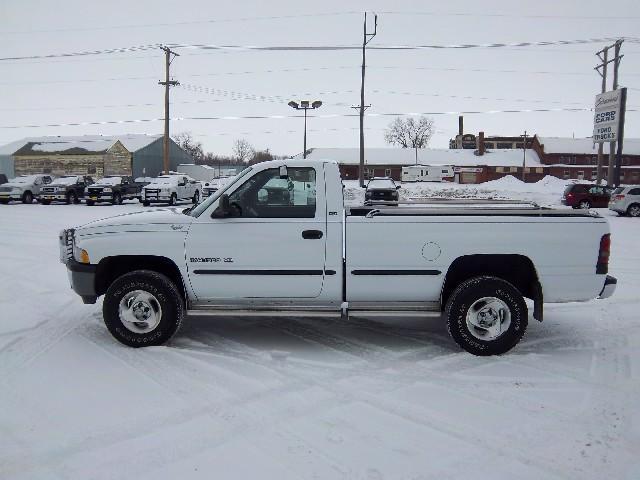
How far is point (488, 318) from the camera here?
5270 mm

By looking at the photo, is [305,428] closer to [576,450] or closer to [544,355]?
[576,450]

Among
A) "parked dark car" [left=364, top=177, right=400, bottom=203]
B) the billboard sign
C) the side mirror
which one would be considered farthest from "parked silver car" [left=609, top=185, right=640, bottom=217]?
the side mirror

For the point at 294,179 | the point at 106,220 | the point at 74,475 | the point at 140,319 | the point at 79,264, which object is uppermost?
the point at 294,179

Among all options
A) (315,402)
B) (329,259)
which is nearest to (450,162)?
(329,259)

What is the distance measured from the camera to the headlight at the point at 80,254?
5.39m

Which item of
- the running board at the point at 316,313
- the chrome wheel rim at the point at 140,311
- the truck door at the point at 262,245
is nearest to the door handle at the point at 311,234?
the truck door at the point at 262,245

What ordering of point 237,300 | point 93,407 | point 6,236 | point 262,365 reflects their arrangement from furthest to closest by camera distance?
point 6,236, point 237,300, point 262,365, point 93,407

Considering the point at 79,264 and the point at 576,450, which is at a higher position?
the point at 79,264

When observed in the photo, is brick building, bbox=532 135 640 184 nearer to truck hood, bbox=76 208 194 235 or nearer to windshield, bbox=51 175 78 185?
windshield, bbox=51 175 78 185

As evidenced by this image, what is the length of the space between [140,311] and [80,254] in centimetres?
85

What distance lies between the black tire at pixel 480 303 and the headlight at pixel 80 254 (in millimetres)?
3655

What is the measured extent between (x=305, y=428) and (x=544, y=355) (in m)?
2.86

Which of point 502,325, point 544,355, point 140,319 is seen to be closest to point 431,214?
point 502,325

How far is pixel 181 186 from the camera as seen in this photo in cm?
2931
